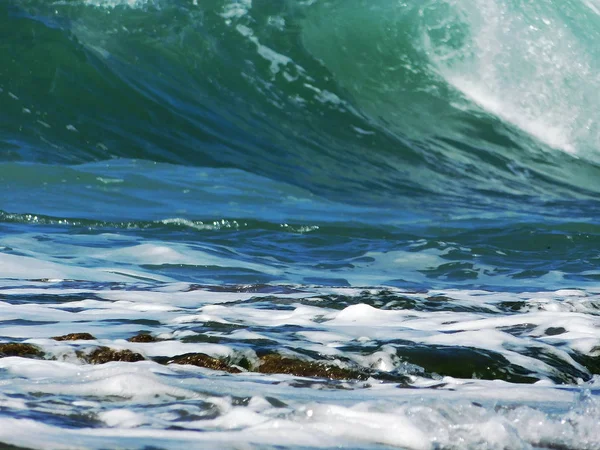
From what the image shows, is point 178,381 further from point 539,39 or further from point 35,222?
point 539,39

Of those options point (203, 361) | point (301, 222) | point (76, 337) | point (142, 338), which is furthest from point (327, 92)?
point (203, 361)

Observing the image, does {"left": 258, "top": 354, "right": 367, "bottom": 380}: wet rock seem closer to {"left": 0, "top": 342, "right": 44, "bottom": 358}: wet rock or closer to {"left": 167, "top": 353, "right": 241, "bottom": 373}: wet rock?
{"left": 167, "top": 353, "right": 241, "bottom": 373}: wet rock

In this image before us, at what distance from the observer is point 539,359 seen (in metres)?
3.55

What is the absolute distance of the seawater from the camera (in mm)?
2695

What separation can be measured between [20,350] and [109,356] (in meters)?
0.26

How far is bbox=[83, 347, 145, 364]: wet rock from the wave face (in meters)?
7.30

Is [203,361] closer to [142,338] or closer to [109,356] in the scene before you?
[109,356]

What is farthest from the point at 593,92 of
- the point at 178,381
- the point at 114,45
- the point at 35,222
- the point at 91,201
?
the point at 178,381

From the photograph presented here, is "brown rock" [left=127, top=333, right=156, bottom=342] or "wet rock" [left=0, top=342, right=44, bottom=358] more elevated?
"wet rock" [left=0, top=342, right=44, bottom=358]

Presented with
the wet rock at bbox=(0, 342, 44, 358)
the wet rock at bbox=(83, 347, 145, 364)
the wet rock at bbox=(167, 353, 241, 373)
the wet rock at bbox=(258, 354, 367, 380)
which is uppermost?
the wet rock at bbox=(0, 342, 44, 358)

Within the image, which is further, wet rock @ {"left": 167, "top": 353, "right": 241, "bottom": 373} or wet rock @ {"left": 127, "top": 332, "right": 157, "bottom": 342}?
wet rock @ {"left": 127, "top": 332, "right": 157, "bottom": 342}

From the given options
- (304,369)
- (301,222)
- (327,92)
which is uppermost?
(327,92)

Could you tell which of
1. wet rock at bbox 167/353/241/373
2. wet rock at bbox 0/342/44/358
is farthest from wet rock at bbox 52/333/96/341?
wet rock at bbox 167/353/241/373

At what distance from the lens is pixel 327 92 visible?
1422cm
